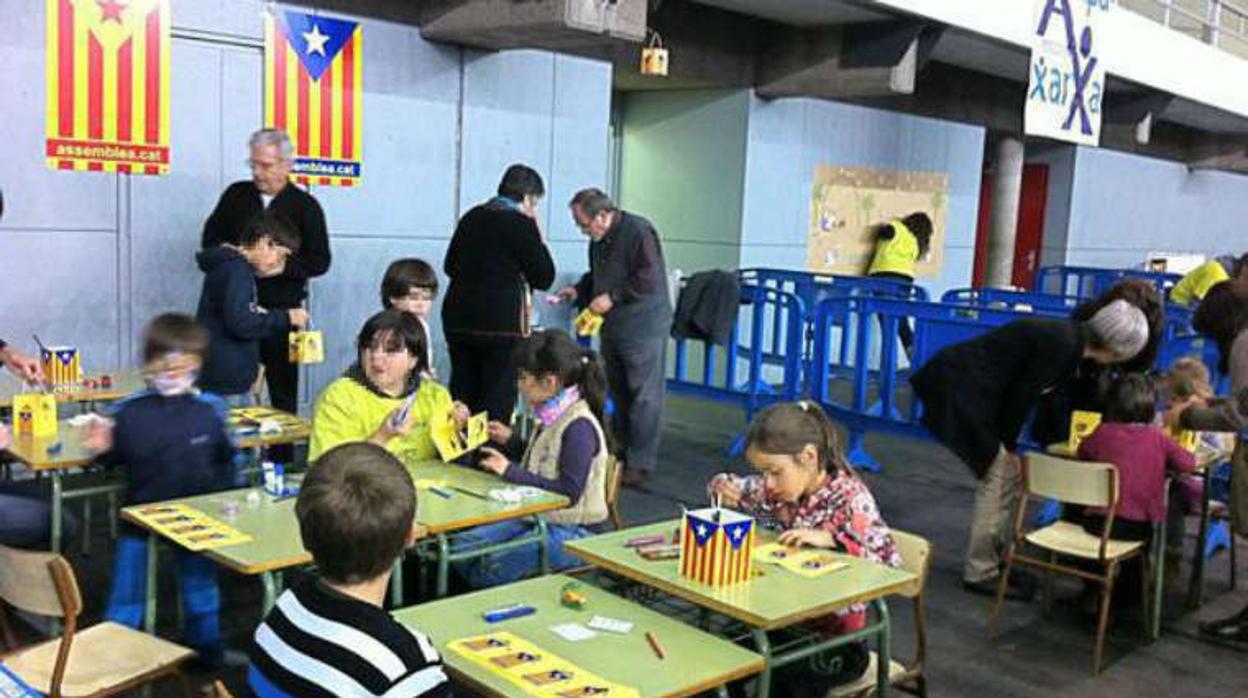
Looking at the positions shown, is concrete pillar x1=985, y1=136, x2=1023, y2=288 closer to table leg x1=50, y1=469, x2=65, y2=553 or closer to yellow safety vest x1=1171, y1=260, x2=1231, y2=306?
yellow safety vest x1=1171, y1=260, x2=1231, y2=306

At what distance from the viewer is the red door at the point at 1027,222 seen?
1441 centimetres

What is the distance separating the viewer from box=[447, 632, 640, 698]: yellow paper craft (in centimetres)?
226

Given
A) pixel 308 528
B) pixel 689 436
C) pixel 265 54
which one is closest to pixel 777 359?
pixel 689 436

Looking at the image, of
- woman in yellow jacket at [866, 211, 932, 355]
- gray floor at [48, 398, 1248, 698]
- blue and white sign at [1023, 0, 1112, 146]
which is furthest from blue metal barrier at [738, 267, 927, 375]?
gray floor at [48, 398, 1248, 698]

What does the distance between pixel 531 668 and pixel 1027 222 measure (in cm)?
1359

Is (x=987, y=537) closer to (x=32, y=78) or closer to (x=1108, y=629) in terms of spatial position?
(x=1108, y=629)

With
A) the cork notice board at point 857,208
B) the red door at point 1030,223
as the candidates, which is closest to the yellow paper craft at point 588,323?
the cork notice board at point 857,208

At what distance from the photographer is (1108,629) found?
4.84 meters

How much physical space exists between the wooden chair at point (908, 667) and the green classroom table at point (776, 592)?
51 mm

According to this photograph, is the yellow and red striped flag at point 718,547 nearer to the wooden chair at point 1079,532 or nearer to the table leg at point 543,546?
the table leg at point 543,546

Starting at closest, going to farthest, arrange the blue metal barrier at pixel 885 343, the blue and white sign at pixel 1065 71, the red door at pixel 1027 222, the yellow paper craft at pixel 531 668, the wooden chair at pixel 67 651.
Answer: the yellow paper craft at pixel 531 668, the wooden chair at pixel 67 651, the blue metal barrier at pixel 885 343, the blue and white sign at pixel 1065 71, the red door at pixel 1027 222

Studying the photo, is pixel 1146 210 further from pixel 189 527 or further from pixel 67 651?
pixel 67 651

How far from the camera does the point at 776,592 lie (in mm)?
2826

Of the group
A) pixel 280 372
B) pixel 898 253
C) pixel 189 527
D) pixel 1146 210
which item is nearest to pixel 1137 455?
pixel 189 527
